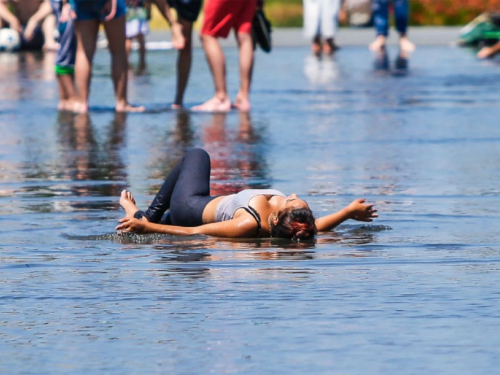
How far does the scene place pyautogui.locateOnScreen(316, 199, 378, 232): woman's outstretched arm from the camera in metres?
7.84

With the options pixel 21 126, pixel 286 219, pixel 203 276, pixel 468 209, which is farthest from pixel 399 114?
pixel 203 276

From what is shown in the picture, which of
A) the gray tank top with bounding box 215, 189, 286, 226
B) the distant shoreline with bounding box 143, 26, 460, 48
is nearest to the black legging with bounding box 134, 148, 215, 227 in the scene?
the gray tank top with bounding box 215, 189, 286, 226

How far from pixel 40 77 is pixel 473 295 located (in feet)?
48.3

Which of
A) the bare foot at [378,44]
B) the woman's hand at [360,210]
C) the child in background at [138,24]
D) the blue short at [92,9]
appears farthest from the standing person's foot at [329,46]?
the woman's hand at [360,210]

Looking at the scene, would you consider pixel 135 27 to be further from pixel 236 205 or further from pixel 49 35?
pixel 236 205

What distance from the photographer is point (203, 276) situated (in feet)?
22.0

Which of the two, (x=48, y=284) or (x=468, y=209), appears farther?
(x=468, y=209)

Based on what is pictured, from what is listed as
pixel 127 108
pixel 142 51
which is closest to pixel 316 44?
pixel 142 51

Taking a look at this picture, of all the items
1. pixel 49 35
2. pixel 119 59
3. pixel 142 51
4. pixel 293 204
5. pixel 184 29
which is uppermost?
pixel 184 29

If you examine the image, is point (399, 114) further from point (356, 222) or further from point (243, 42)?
point (356, 222)

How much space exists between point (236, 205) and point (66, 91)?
743 centimetres

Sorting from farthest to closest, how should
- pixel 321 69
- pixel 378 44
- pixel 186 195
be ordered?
pixel 378 44 < pixel 321 69 < pixel 186 195

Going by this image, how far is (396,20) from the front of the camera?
26.0 meters

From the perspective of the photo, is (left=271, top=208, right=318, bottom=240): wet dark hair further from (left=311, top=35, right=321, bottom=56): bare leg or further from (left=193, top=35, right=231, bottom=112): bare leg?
(left=311, top=35, right=321, bottom=56): bare leg
